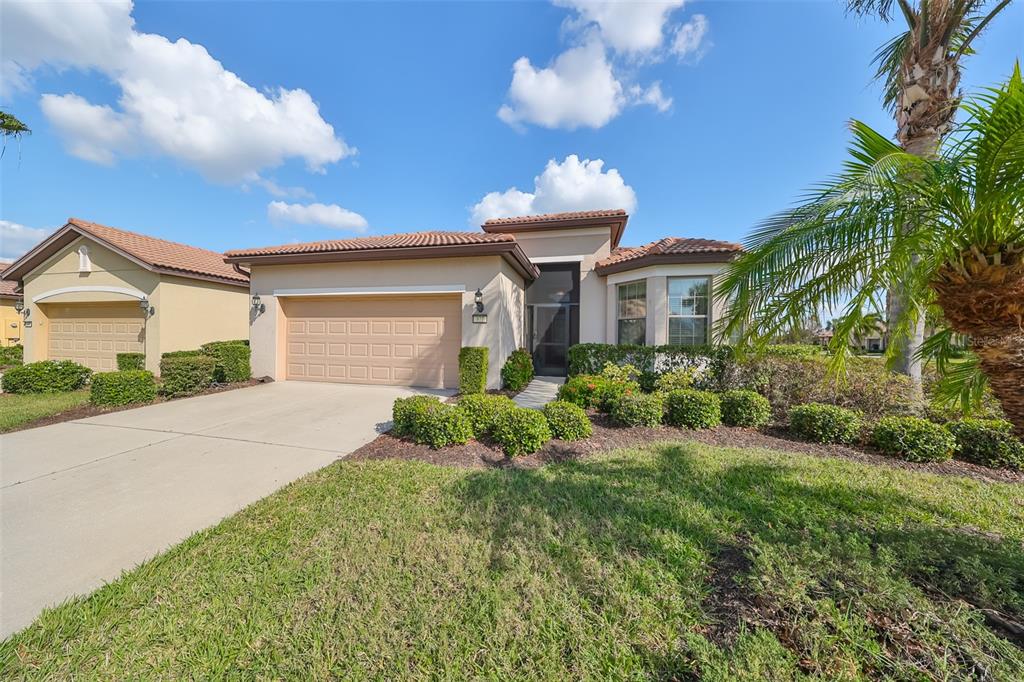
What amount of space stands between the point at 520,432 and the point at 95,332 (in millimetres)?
16155

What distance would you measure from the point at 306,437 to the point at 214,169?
1674cm

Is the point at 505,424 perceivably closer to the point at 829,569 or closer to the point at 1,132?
the point at 829,569

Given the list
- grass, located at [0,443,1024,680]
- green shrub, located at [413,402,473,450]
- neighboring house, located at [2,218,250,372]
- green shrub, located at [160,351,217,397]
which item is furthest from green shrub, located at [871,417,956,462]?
neighboring house, located at [2,218,250,372]

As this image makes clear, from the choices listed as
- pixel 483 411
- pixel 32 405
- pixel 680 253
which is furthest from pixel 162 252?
pixel 680 253

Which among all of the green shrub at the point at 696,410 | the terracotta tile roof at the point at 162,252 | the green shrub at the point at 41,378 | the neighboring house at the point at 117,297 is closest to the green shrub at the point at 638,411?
the green shrub at the point at 696,410

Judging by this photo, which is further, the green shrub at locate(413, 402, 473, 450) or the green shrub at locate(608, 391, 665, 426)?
the green shrub at locate(608, 391, 665, 426)

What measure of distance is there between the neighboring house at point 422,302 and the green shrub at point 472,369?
661mm

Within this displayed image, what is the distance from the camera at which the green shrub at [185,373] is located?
824cm

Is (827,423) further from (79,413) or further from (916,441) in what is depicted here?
(79,413)

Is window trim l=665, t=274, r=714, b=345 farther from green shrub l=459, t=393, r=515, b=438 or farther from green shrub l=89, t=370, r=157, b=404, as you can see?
green shrub l=89, t=370, r=157, b=404

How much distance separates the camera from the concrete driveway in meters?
2.65

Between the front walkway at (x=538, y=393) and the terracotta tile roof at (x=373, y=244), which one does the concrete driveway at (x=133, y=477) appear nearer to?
the front walkway at (x=538, y=393)

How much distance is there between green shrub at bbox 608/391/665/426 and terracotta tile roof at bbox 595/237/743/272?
4.96 metres

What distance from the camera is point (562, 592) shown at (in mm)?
2340
